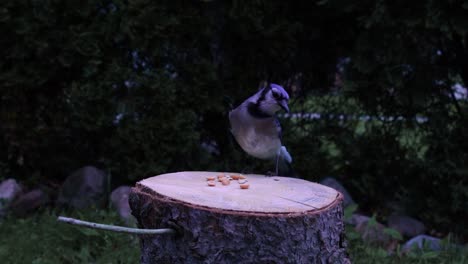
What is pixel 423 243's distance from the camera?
4836 mm

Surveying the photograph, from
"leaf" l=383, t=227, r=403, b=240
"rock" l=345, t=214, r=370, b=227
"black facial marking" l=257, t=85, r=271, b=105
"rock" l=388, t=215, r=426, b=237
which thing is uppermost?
"black facial marking" l=257, t=85, r=271, b=105

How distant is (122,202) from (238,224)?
10.2 ft

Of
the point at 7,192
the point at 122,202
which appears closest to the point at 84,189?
the point at 122,202

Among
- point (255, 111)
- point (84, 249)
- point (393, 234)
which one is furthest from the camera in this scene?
point (393, 234)

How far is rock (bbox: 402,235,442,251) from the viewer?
480cm

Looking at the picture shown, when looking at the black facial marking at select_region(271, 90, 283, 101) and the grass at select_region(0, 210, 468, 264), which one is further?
the grass at select_region(0, 210, 468, 264)

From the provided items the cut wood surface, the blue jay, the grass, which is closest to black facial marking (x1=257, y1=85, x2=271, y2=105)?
the blue jay

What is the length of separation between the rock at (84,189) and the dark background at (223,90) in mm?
185

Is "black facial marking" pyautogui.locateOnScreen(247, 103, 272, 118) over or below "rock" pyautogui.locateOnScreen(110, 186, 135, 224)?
over

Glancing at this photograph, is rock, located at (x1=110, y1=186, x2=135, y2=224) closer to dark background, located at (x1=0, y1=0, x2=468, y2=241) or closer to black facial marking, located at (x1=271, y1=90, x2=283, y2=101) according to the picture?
dark background, located at (x1=0, y1=0, x2=468, y2=241)

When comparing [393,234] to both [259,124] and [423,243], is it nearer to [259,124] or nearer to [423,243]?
[423,243]

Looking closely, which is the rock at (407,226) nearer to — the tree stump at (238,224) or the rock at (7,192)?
the tree stump at (238,224)

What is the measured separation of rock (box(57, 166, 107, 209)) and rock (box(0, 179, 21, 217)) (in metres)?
0.43

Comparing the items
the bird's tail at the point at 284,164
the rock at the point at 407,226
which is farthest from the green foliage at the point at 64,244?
the rock at the point at 407,226
